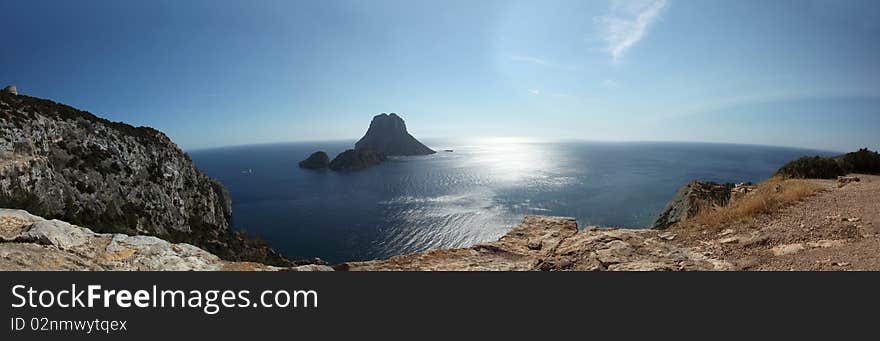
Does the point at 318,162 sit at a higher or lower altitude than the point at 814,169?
lower

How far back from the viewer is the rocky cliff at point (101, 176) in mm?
21922

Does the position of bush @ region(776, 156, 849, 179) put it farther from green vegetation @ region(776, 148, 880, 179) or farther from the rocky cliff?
the rocky cliff

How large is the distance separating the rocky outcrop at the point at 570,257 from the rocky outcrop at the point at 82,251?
8.23 ft

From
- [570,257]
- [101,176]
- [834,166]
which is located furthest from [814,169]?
[101,176]

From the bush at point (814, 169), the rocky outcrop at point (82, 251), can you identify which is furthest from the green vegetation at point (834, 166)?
the rocky outcrop at point (82, 251)

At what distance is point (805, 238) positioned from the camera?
543 centimetres

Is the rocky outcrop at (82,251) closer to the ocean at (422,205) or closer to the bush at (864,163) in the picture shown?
the bush at (864,163)

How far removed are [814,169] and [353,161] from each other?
15672cm

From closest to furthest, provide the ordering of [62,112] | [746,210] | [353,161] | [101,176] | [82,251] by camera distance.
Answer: [82,251], [746,210], [101,176], [62,112], [353,161]

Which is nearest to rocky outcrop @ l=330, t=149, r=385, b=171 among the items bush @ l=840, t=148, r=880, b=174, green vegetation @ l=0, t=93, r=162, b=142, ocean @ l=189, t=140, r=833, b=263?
ocean @ l=189, t=140, r=833, b=263

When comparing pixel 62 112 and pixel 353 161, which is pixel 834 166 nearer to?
pixel 62 112

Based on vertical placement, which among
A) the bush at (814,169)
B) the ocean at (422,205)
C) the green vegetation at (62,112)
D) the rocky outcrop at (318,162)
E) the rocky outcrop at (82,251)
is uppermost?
the green vegetation at (62,112)

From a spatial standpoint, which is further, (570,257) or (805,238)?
(570,257)
